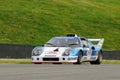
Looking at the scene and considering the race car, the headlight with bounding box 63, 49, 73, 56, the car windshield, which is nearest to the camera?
the race car

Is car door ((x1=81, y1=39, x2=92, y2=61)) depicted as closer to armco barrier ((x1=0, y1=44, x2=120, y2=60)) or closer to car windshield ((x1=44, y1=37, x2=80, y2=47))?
car windshield ((x1=44, y1=37, x2=80, y2=47))

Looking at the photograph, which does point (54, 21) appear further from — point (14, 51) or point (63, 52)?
point (63, 52)

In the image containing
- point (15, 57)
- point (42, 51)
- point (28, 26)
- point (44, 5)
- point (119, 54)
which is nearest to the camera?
point (42, 51)

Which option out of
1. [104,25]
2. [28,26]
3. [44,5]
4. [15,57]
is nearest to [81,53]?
[15,57]

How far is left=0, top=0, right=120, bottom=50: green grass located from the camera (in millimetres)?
42781

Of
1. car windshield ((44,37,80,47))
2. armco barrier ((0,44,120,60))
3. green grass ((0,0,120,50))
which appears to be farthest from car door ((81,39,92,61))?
green grass ((0,0,120,50))

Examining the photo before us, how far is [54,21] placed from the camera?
155 feet

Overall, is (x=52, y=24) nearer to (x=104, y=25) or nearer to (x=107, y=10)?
(x=104, y=25)

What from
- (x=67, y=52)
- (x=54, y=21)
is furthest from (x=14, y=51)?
(x=54, y=21)

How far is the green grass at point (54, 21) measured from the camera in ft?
140

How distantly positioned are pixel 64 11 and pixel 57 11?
0.87m

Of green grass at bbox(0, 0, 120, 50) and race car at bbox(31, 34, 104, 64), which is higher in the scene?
green grass at bbox(0, 0, 120, 50)

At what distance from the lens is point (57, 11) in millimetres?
51188

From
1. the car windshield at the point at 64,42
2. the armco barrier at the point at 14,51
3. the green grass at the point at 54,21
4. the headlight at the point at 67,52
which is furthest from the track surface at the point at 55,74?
the green grass at the point at 54,21
